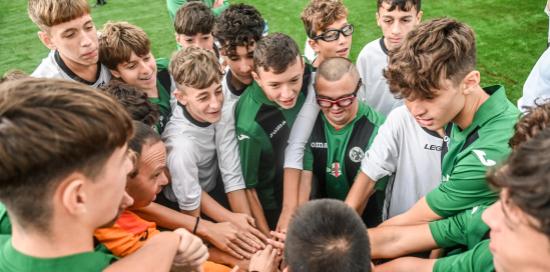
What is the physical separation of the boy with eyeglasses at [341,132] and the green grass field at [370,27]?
327 cm

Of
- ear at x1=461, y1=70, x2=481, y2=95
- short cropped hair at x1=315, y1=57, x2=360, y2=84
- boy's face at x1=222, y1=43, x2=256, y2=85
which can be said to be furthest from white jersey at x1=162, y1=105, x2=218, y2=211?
ear at x1=461, y1=70, x2=481, y2=95

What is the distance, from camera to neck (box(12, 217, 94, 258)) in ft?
4.93

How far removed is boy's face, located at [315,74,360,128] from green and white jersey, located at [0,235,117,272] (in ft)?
5.92

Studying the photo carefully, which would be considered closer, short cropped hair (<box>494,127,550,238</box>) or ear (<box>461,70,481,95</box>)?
short cropped hair (<box>494,127,550,238</box>)

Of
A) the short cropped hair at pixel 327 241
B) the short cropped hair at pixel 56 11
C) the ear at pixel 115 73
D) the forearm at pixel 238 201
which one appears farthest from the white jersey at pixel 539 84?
the short cropped hair at pixel 56 11

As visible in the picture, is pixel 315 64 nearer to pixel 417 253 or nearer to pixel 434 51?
pixel 434 51

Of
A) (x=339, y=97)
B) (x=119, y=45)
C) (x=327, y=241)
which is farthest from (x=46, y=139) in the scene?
(x=119, y=45)

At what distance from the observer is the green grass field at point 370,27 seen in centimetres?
638

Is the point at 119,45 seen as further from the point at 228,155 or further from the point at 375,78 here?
the point at 375,78

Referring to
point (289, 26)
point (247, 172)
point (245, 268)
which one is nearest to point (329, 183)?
point (247, 172)

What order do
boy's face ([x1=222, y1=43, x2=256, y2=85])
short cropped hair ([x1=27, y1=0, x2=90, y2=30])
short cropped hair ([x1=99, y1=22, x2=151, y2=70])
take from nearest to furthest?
1. short cropped hair ([x1=27, y1=0, x2=90, y2=30])
2. short cropped hair ([x1=99, y1=22, x2=151, y2=70])
3. boy's face ([x1=222, y1=43, x2=256, y2=85])

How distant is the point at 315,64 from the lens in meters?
3.96

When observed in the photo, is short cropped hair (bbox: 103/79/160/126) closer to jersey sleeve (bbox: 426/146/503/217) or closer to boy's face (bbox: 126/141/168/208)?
boy's face (bbox: 126/141/168/208)

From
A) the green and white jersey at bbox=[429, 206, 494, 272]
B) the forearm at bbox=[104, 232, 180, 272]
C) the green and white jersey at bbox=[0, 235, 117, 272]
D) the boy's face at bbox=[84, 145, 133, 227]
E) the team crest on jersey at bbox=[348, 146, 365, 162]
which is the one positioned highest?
the boy's face at bbox=[84, 145, 133, 227]
